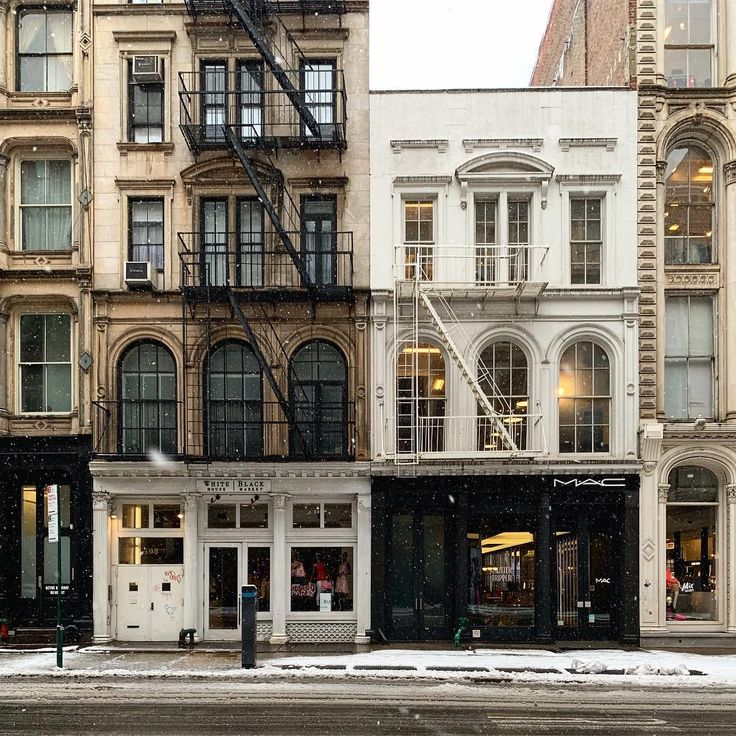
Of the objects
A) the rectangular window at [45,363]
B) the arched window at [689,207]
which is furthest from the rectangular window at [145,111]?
the arched window at [689,207]

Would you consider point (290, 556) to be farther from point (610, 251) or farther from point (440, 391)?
point (610, 251)

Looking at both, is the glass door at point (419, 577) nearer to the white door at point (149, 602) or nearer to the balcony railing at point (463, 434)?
the balcony railing at point (463, 434)

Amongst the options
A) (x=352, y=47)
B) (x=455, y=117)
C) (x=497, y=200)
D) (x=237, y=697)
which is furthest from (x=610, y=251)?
(x=237, y=697)

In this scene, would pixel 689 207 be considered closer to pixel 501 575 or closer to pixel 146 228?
pixel 501 575

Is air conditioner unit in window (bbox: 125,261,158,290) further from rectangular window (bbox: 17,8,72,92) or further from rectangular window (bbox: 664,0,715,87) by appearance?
rectangular window (bbox: 664,0,715,87)

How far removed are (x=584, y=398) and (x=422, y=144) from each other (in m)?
7.26

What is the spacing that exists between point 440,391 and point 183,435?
627cm

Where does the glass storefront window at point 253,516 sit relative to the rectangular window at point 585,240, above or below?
below

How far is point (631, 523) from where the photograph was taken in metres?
19.8

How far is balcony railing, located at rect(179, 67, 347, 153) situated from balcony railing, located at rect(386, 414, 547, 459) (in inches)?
275

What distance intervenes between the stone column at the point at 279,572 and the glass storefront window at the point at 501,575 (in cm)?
437

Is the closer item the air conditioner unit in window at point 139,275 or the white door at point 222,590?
the air conditioner unit in window at point 139,275

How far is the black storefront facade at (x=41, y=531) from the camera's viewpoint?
20234mm

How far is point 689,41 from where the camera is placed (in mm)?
20828
